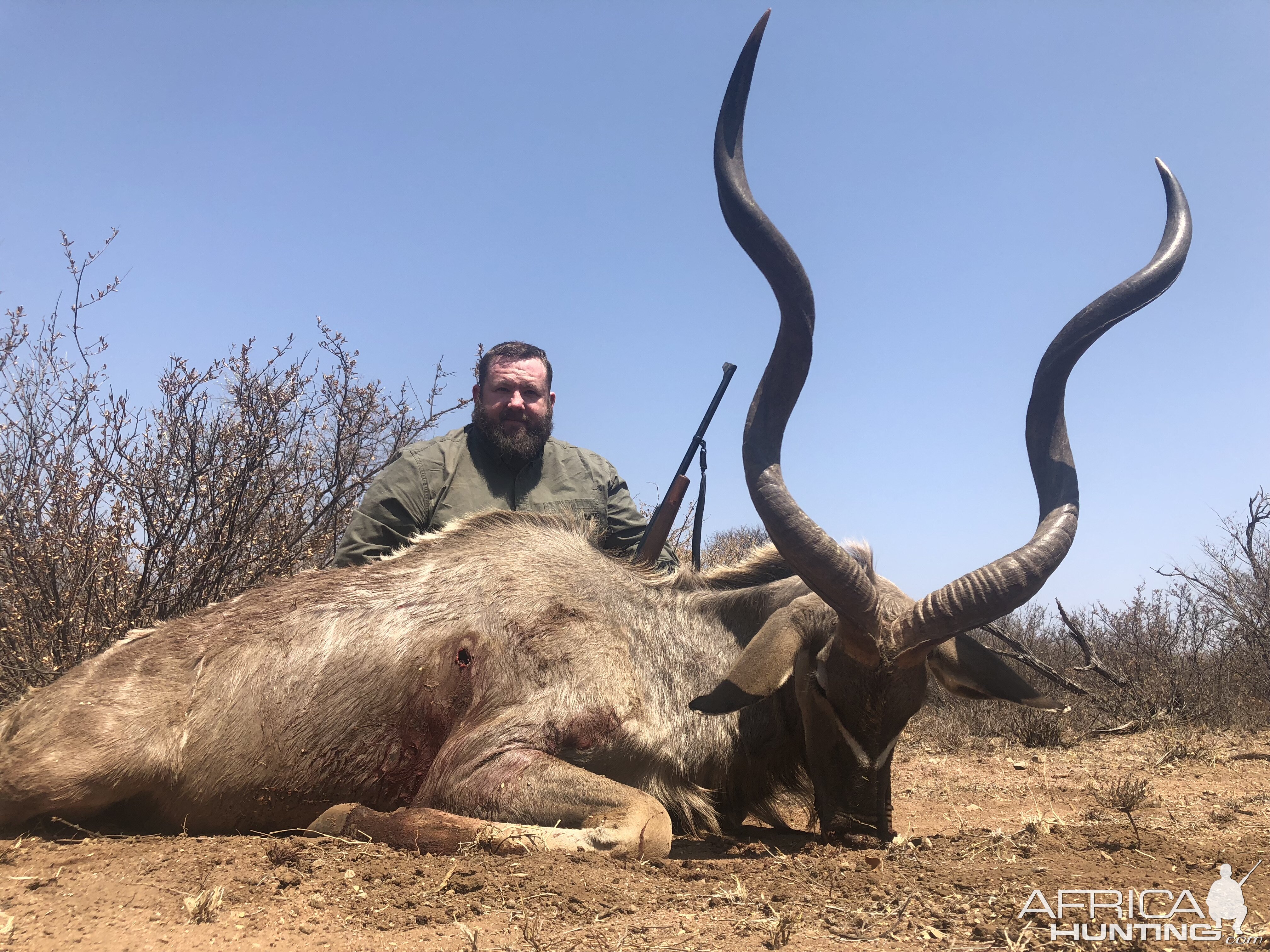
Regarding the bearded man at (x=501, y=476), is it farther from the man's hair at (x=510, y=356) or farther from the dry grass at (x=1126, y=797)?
the dry grass at (x=1126, y=797)

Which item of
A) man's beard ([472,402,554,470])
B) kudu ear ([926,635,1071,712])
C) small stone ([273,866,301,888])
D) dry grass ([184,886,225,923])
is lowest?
dry grass ([184,886,225,923])

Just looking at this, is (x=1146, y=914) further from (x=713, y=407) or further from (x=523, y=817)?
(x=713, y=407)

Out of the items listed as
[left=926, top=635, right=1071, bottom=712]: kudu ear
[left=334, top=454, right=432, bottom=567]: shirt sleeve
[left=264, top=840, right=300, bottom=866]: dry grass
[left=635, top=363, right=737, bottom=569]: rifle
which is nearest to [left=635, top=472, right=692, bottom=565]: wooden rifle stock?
[left=635, top=363, right=737, bottom=569]: rifle

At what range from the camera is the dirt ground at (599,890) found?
2.64 meters

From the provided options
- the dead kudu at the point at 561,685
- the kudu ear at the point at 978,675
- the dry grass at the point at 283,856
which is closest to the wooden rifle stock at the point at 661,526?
the dead kudu at the point at 561,685

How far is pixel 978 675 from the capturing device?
4.45 meters

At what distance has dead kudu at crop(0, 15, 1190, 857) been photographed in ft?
13.4

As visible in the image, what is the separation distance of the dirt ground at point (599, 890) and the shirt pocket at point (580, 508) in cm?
275

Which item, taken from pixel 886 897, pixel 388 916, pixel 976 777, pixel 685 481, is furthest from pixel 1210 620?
pixel 388 916

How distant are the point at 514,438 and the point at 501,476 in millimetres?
317

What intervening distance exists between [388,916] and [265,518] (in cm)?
550

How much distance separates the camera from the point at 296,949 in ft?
8.64

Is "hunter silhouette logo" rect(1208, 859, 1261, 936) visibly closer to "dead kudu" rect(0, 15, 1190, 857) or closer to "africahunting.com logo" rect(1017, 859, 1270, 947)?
"africahunting.com logo" rect(1017, 859, 1270, 947)

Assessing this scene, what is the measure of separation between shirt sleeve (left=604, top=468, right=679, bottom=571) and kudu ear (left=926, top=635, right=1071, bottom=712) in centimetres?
251
